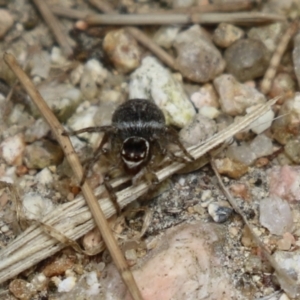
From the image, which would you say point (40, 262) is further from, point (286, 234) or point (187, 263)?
point (286, 234)

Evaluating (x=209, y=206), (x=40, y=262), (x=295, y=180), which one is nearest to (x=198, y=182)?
(x=209, y=206)

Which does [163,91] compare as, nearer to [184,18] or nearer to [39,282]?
[184,18]

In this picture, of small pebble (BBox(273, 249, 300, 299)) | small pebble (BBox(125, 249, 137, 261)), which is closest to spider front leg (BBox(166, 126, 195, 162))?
small pebble (BBox(125, 249, 137, 261))

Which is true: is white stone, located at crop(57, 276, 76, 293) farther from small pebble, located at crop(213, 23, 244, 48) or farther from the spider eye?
small pebble, located at crop(213, 23, 244, 48)

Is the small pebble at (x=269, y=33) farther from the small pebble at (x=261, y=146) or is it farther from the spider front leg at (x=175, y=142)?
the spider front leg at (x=175, y=142)

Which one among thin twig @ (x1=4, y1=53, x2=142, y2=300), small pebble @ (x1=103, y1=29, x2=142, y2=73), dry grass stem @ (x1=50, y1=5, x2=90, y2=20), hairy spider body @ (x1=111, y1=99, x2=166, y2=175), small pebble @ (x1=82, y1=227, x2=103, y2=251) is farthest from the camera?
dry grass stem @ (x1=50, y1=5, x2=90, y2=20)

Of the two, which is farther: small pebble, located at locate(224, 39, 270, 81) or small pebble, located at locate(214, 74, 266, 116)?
small pebble, located at locate(224, 39, 270, 81)

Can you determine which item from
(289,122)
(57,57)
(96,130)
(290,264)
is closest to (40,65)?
(57,57)
